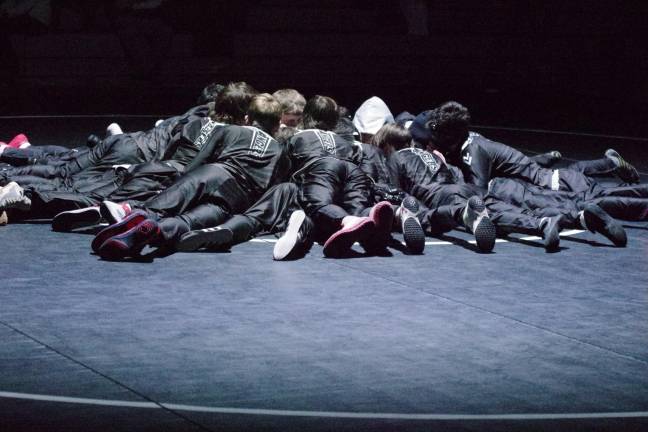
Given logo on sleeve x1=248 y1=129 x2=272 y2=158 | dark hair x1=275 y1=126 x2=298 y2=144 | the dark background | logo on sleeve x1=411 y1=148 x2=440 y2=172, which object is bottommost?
the dark background

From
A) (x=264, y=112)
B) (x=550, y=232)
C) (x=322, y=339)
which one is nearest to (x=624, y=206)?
(x=550, y=232)

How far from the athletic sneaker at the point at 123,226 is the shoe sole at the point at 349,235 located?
108 centimetres

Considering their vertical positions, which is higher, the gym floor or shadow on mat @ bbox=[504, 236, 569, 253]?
the gym floor

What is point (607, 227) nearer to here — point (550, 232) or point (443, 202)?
point (550, 232)

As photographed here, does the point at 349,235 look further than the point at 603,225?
No

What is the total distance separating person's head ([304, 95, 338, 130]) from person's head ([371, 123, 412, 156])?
57 cm

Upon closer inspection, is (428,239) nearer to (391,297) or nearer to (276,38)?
(391,297)

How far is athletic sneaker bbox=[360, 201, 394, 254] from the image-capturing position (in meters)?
6.92

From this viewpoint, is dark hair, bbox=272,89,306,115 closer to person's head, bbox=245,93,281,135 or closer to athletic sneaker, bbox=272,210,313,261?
person's head, bbox=245,93,281,135

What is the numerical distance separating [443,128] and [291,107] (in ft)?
3.51

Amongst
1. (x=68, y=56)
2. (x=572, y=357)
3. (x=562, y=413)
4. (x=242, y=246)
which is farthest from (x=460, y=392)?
(x=68, y=56)

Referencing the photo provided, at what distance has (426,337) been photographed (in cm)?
527

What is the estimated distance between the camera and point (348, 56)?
18031mm

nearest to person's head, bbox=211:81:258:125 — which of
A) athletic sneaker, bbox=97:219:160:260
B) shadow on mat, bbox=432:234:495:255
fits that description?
athletic sneaker, bbox=97:219:160:260
